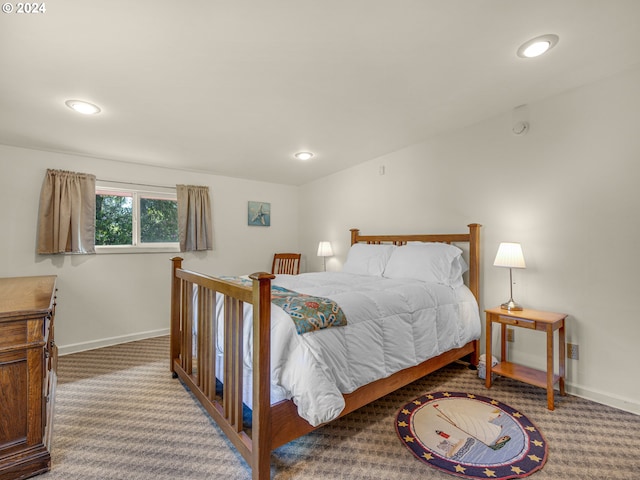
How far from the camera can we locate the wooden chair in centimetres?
470

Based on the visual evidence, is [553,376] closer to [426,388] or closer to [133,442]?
[426,388]

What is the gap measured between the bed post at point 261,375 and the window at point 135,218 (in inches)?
119

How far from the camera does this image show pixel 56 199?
10.0ft

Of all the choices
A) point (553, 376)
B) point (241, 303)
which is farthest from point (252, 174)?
point (553, 376)

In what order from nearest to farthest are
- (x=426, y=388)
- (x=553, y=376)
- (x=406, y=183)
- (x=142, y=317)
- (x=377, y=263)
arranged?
1. (x=553, y=376)
2. (x=426, y=388)
3. (x=377, y=263)
4. (x=406, y=183)
5. (x=142, y=317)

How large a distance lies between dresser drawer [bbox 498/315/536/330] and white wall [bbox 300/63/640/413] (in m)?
0.38

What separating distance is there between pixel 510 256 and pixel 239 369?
2.12m

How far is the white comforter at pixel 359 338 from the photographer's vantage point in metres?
1.40

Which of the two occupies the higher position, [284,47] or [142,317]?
[284,47]

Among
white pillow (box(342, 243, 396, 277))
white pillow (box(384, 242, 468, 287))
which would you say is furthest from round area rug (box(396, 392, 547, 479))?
white pillow (box(342, 243, 396, 277))

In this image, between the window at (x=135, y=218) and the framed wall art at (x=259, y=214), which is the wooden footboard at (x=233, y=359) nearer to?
the window at (x=135, y=218)

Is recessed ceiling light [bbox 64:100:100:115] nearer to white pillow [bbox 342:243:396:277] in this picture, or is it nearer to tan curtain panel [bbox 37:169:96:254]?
tan curtain panel [bbox 37:169:96:254]

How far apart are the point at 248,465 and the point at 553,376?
6.88 ft

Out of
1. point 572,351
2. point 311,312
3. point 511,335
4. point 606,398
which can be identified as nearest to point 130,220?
point 311,312
